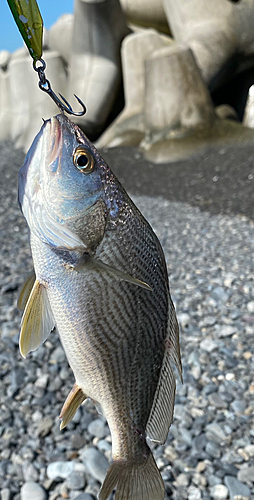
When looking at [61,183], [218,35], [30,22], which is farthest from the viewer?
[218,35]

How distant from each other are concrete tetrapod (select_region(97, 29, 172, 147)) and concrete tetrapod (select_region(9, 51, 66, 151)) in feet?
5.31

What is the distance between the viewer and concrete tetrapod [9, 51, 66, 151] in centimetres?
1078

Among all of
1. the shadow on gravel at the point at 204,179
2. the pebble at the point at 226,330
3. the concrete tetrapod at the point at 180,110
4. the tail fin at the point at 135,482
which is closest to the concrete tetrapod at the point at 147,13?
the concrete tetrapod at the point at 180,110

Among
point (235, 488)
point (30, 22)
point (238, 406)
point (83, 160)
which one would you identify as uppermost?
point (30, 22)

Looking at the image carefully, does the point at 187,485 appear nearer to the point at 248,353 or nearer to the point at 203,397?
the point at 203,397

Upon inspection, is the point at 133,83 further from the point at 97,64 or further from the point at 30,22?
the point at 30,22

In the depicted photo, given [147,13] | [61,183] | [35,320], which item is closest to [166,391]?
[35,320]

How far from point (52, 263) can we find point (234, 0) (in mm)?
10385

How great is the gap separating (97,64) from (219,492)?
31.6 feet

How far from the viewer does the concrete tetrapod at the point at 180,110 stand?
7977mm

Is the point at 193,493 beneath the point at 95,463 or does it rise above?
beneath

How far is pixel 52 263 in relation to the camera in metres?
0.96

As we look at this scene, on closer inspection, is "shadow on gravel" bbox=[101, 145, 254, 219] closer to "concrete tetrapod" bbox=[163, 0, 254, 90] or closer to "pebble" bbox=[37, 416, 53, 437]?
"concrete tetrapod" bbox=[163, 0, 254, 90]

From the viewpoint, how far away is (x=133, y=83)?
963cm
